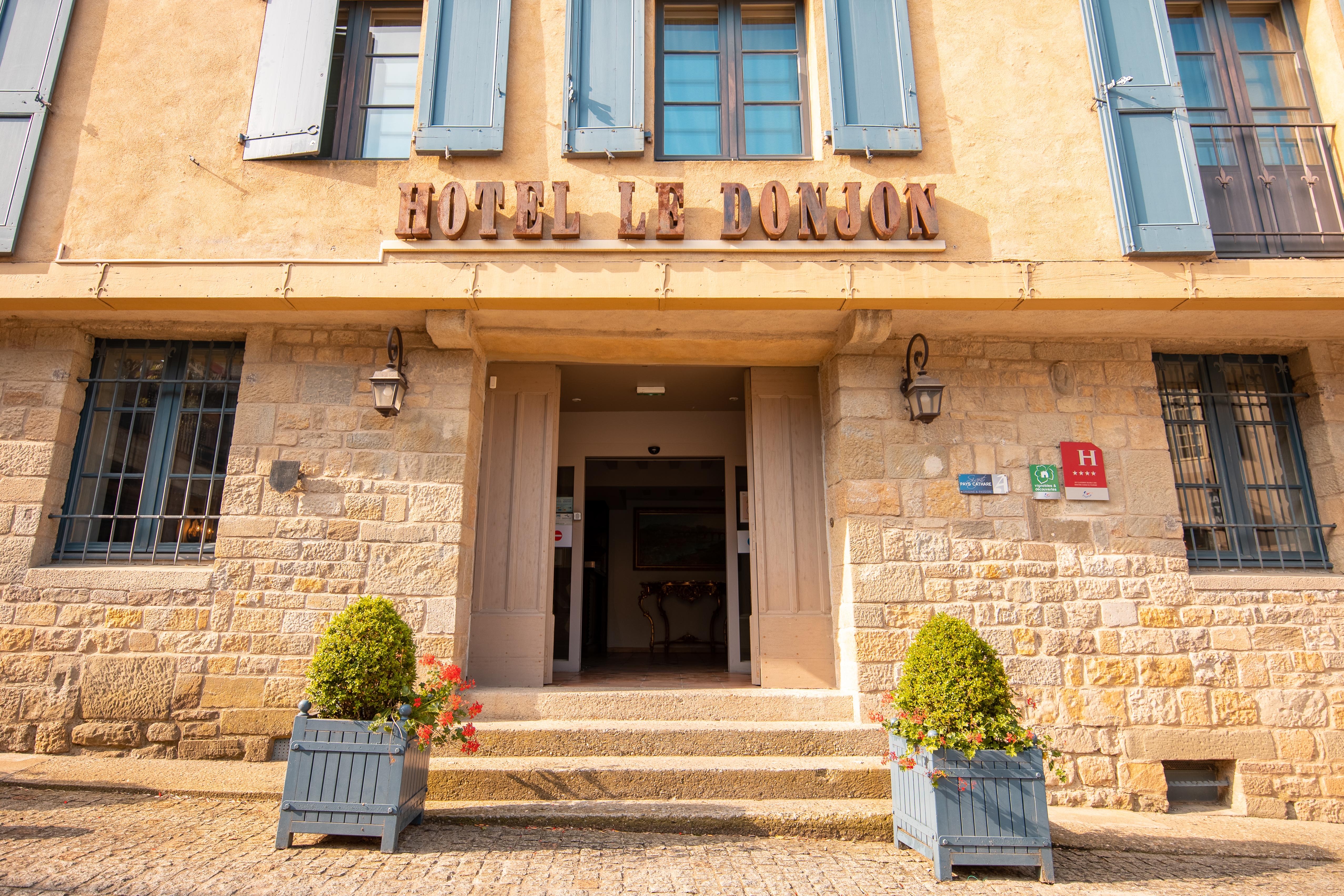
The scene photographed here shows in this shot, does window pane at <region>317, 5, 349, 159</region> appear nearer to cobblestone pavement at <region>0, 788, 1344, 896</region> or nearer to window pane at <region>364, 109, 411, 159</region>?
window pane at <region>364, 109, 411, 159</region>

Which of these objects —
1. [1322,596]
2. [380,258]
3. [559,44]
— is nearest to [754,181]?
[559,44]

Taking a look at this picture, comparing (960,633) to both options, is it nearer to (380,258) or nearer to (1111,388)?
(1111,388)

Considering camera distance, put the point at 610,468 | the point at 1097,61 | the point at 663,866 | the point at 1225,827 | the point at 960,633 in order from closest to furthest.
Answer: the point at 663,866
the point at 960,633
the point at 1225,827
the point at 1097,61
the point at 610,468

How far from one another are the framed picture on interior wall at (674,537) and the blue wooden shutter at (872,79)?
22.6 feet

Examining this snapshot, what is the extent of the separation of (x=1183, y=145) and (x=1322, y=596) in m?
3.07

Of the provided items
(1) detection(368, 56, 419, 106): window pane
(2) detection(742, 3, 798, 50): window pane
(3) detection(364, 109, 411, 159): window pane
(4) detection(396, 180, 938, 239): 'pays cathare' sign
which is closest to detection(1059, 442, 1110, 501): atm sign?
(4) detection(396, 180, 938, 239): 'pays cathare' sign

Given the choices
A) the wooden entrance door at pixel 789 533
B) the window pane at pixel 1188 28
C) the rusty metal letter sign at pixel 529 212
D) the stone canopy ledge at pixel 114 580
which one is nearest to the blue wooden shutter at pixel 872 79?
the wooden entrance door at pixel 789 533

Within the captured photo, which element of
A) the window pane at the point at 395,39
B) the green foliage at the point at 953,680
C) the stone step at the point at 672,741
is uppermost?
the window pane at the point at 395,39

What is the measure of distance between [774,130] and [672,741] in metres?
4.20

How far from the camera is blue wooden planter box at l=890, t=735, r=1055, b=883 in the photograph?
3.37 metres

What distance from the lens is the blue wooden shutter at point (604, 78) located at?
16.2 feet

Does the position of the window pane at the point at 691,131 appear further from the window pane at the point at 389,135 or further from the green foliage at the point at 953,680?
the green foliage at the point at 953,680

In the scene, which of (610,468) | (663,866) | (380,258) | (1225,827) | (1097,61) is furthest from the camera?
(610,468)

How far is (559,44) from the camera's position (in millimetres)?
5152
